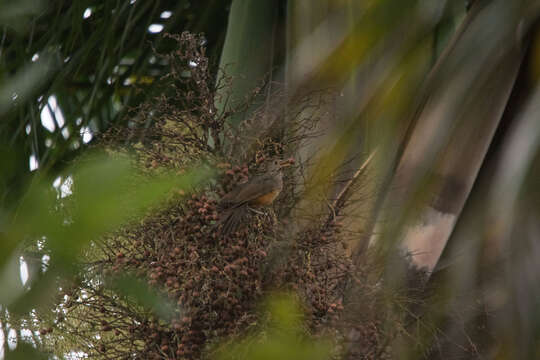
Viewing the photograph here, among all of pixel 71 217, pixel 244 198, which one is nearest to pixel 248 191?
pixel 244 198

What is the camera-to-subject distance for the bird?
0.54 m

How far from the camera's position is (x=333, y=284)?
1.99ft

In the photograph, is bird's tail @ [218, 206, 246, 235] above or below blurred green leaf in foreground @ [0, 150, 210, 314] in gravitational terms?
below

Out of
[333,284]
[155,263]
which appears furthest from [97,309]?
[333,284]

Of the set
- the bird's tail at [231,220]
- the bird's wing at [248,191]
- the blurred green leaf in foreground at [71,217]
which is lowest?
the bird's tail at [231,220]

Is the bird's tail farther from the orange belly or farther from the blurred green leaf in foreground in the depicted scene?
the blurred green leaf in foreground

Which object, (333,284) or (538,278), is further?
(538,278)

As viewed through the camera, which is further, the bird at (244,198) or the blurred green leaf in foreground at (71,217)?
the bird at (244,198)

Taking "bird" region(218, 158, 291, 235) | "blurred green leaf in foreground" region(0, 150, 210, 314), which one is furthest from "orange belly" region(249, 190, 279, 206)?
"blurred green leaf in foreground" region(0, 150, 210, 314)

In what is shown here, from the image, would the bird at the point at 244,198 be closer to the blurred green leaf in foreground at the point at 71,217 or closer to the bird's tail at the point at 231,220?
the bird's tail at the point at 231,220

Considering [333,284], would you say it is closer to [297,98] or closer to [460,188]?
[297,98]

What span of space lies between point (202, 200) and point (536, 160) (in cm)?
42

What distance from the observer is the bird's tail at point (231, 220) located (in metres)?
0.55

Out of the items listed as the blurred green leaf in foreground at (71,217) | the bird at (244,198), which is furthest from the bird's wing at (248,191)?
the blurred green leaf in foreground at (71,217)
